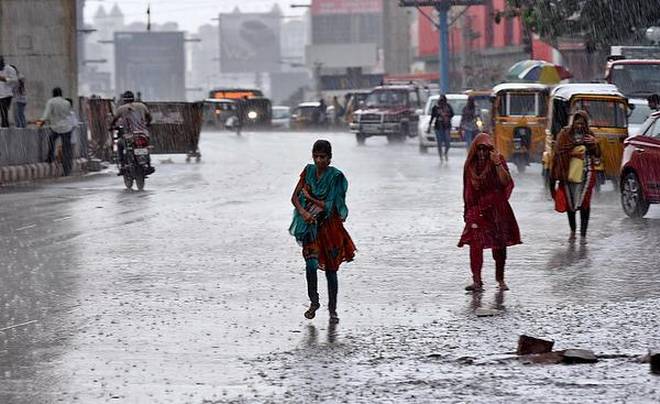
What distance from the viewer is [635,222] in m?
19.6

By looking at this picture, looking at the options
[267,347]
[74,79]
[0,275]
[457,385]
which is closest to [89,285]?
[0,275]

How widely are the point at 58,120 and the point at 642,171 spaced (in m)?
13.5

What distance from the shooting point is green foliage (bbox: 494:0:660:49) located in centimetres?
3831

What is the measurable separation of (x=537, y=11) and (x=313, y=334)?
29389 mm

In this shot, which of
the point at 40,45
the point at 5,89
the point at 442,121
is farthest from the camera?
the point at 442,121

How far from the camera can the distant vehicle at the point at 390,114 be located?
53344 mm

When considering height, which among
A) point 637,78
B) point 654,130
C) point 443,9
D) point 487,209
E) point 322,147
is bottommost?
point 487,209

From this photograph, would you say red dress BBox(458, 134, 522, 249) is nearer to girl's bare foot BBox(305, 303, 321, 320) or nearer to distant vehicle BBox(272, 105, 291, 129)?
girl's bare foot BBox(305, 303, 321, 320)

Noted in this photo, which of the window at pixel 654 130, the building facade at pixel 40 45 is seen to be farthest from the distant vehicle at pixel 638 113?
the building facade at pixel 40 45

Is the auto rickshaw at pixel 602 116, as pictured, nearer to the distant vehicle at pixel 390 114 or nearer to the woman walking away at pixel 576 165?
the woman walking away at pixel 576 165

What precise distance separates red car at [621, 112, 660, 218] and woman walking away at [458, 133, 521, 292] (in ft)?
23.7

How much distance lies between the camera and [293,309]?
38.8 ft

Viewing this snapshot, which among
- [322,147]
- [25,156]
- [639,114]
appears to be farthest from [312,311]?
[25,156]

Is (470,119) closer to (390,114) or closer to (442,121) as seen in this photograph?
(442,121)
